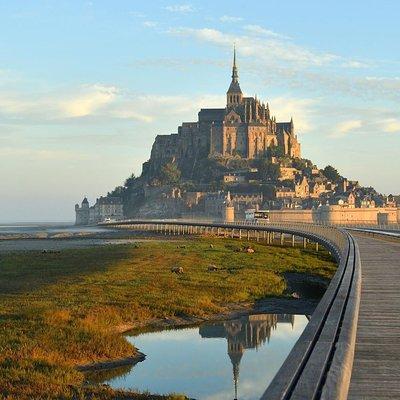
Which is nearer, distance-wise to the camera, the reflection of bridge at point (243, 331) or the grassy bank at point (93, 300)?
the grassy bank at point (93, 300)

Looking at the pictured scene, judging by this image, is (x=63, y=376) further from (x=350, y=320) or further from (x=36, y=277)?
(x=36, y=277)

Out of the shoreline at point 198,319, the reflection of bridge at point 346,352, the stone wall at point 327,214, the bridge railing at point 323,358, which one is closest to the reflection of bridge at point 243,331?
the shoreline at point 198,319

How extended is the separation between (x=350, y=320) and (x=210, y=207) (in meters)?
185

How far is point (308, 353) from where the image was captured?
358 inches

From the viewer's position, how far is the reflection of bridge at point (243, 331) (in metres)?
21.3

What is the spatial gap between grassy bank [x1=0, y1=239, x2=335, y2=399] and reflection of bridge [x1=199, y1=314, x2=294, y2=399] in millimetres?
1270

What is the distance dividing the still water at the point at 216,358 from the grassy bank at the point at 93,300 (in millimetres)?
1163

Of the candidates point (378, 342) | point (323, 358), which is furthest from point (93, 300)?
point (323, 358)

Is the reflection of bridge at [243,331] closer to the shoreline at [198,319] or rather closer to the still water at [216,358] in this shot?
the still water at [216,358]

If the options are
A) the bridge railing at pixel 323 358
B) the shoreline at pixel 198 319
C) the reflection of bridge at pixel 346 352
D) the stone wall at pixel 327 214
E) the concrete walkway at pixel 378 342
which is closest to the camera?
the bridge railing at pixel 323 358

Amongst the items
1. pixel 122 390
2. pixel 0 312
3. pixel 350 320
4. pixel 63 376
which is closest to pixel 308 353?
pixel 350 320

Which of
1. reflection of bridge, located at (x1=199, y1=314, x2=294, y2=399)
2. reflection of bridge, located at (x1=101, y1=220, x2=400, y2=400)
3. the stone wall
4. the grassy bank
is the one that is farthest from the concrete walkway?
the stone wall

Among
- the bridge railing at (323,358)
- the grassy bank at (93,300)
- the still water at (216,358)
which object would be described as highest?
the bridge railing at (323,358)

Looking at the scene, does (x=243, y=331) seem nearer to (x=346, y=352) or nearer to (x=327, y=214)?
(x=346, y=352)
